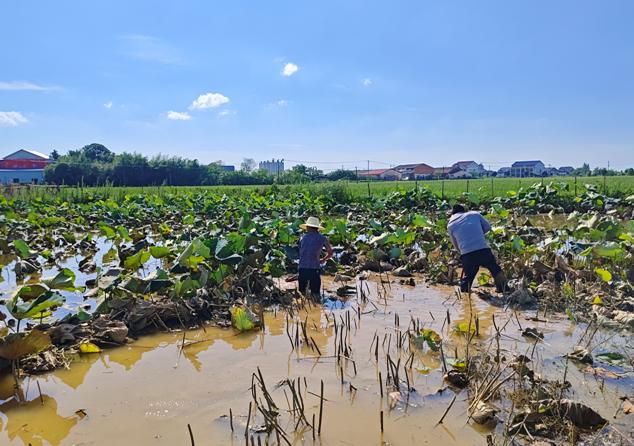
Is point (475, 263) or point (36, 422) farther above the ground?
point (475, 263)

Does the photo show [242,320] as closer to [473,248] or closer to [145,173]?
[473,248]

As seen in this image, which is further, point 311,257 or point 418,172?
point 418,172

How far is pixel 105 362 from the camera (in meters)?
4.33

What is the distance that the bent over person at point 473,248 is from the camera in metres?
6.37

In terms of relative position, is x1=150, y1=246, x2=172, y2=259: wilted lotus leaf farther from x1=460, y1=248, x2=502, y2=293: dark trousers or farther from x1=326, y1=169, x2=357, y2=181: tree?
x1=326, y1=169, x2=357, y2=181: tree

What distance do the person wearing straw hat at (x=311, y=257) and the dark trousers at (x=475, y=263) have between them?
1.86m

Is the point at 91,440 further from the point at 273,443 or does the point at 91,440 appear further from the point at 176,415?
the point at 273,443

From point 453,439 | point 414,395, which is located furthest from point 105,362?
point 453,439

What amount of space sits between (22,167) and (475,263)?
6860cm

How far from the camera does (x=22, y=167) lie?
62438mm

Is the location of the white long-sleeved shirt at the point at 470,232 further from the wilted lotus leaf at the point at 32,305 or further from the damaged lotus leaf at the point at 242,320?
the wilted lotus leaf at the point at 32,305

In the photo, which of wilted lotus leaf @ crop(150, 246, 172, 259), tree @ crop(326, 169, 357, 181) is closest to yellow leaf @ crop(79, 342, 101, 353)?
wilted lotus leaf @ crop(150, 246, 172, 259)

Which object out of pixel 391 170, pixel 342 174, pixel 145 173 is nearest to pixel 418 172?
A: pixel 391 170

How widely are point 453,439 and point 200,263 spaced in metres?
3.88
